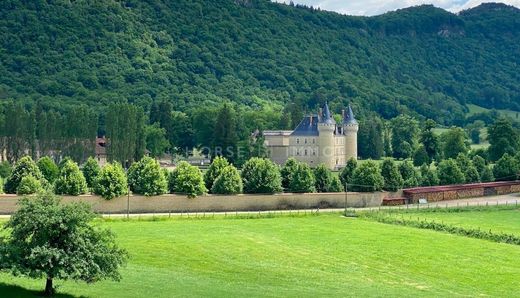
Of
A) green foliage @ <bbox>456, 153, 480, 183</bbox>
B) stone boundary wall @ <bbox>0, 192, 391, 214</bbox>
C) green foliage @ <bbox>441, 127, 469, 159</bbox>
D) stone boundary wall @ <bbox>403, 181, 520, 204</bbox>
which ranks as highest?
green foliage @ <bbox>441, 127, 469, 159</bbox>

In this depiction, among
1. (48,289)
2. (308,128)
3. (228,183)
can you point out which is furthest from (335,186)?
(48,289)

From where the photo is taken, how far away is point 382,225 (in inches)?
2297

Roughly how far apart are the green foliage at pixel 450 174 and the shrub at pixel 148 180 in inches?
1234

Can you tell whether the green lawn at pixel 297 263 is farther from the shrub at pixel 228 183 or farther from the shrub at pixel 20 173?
the shrub at pixel 20 173

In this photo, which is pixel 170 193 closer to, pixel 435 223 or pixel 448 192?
pixel 435 223

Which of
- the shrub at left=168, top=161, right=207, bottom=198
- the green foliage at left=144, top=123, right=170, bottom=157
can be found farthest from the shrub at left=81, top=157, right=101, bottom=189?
the green foliage at left=144, top=123, right=170, bottom=157

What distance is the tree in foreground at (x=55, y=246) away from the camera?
29906mm

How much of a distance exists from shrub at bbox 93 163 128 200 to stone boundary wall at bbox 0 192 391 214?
52cm

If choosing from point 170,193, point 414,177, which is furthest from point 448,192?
point 170,193

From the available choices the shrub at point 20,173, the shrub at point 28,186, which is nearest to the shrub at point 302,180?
the shrub at point 20,173

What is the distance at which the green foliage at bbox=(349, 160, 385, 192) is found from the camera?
7356cm

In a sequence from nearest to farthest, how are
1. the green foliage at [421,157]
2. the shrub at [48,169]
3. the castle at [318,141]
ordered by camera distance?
the shrub at [48,169]
the castle at [318,141]
the green foliage at [421,157]

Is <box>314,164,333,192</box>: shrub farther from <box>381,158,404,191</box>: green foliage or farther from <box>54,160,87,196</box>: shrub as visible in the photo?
<box>54,160,87,196</box>: shrub

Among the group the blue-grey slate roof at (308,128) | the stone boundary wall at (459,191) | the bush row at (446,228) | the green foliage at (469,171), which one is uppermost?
the blue-grey slate roof at (308,128)
